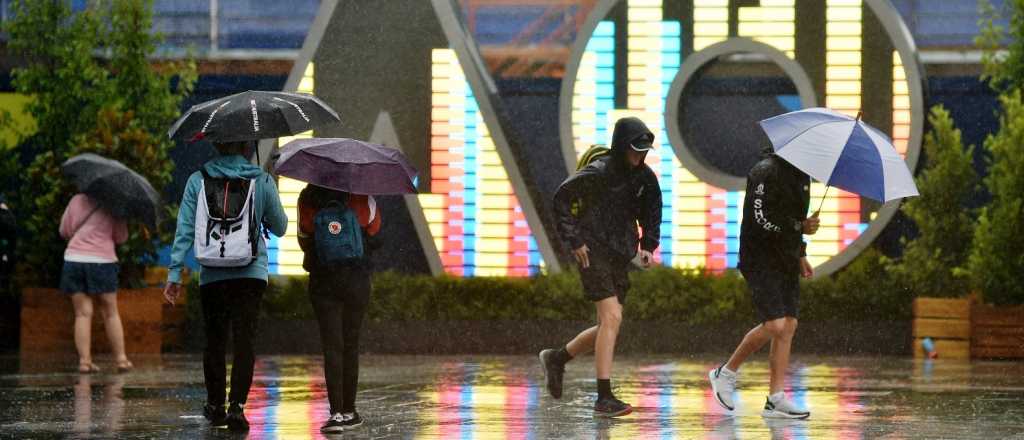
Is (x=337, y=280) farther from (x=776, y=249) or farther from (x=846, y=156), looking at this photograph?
(x=846, y=156)

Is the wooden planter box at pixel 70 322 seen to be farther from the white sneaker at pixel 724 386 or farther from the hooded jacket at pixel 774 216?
the hooded jacket at pixel 774 216

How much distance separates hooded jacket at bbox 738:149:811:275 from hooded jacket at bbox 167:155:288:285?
2.75 meters

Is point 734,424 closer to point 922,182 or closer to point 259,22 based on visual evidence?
point 922,182

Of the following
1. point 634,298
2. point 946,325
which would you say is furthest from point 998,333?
point 634,298

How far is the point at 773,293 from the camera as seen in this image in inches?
380

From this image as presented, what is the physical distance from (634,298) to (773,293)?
679 cm

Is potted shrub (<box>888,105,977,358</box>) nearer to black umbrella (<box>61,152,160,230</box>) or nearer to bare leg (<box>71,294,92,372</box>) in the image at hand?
black umbrella (<box>61,152,160,230</box>)

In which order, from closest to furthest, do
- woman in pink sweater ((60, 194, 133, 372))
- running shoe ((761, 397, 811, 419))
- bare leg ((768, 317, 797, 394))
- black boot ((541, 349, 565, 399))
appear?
running shoe ((761, 397, 811, 419)) → bare leg ((768, 317, 797, 394)) → black boot ((541, 349, 565, 399)) → woman in pink sweater ((60, 194, 133, 372))

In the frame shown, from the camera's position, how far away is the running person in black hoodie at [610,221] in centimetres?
974

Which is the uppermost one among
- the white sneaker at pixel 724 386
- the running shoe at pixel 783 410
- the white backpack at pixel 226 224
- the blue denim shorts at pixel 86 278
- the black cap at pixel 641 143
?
the black cap at pixel 641 143

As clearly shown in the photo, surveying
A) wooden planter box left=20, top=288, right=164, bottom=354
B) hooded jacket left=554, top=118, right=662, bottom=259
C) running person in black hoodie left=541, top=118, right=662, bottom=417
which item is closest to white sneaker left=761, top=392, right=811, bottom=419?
running person in black hoodie left=541, top=118, right=662, bottom=417

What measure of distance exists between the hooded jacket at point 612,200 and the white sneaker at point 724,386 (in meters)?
0.87

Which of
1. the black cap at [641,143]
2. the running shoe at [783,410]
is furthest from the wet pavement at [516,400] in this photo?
the black cap at [641,143]

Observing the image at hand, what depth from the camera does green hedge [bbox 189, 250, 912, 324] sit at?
16281 millimetres
